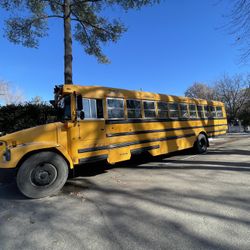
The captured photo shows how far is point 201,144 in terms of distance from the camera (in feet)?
31.0

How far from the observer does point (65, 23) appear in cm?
1127

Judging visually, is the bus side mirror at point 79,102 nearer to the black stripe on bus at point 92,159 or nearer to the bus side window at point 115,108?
the bus side window at point 115,108

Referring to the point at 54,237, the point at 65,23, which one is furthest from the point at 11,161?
the point at 65,23

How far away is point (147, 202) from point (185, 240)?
1.35 meters

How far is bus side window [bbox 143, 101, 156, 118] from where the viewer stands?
720 centimetres

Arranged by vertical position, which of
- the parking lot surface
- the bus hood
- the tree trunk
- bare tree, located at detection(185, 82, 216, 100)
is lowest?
the parking lot surface

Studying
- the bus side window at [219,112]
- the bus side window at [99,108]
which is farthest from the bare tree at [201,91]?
the bus side window at [99,108]

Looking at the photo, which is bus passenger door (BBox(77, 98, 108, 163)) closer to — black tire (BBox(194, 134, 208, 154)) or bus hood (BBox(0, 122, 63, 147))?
bus hood (BBox(0, 122, 63, 147))

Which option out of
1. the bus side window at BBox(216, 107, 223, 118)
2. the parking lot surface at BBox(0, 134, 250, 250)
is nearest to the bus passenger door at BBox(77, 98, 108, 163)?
the parking lot surface at BBox(0, 134, 250, 250)

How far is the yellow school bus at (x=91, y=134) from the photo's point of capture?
15.2ft

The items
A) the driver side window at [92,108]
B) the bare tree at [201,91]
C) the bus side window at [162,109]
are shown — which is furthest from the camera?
the bare tree at [201,91]

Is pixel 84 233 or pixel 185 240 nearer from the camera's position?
pixel 185 240

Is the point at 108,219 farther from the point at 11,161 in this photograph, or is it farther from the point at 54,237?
the point at 11,161

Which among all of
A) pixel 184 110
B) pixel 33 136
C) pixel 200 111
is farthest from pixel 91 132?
pixel 200 111
